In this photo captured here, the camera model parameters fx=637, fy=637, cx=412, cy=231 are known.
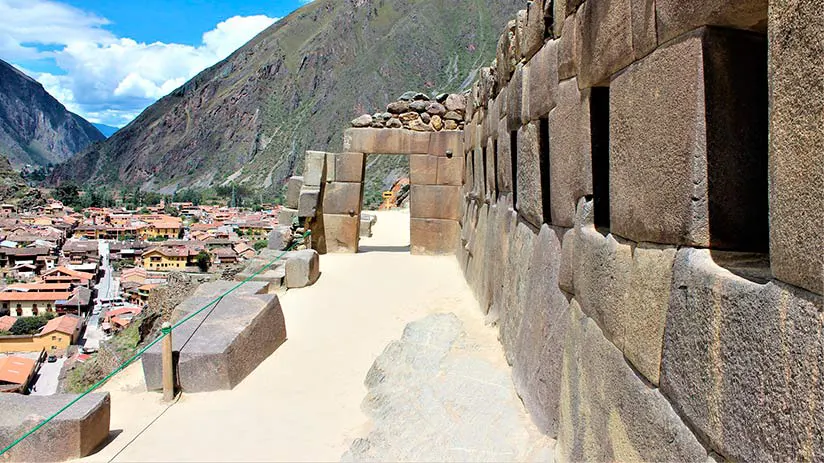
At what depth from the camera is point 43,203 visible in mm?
73750

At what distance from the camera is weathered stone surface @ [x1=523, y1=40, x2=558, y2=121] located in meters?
3.44

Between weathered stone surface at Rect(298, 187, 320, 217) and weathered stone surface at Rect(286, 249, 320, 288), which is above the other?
weathered stone surface at Rect(298, 187, 320, 217)

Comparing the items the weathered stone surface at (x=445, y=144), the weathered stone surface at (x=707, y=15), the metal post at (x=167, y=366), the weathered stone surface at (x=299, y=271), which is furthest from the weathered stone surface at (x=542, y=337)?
the weathered stone surface at (x=445, y=144)

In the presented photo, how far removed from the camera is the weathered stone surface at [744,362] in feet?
3.59

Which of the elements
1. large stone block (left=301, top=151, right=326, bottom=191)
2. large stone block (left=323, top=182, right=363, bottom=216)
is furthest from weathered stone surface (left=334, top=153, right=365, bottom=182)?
large stone block (left=301, top=151, right=326, bottom=191)

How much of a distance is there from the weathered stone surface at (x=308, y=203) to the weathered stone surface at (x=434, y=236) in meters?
1.68

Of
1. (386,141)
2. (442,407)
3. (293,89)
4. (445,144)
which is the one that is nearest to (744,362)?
(442,407)

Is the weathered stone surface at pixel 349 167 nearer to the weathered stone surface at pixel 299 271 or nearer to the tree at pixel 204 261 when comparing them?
the weathered stone surface at pixel 299 271

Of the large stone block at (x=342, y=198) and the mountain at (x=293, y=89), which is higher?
the mountain at (x=293, y=89)

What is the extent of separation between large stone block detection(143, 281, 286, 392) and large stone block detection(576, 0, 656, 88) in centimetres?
331

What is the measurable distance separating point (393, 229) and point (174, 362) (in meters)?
11.9

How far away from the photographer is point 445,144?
10.9 meters

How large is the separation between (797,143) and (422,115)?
10.1 metres

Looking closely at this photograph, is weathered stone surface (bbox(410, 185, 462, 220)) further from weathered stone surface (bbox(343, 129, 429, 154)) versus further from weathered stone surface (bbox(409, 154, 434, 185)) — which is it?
weathered stone surface (bbox(343, 129, 429, 154))
